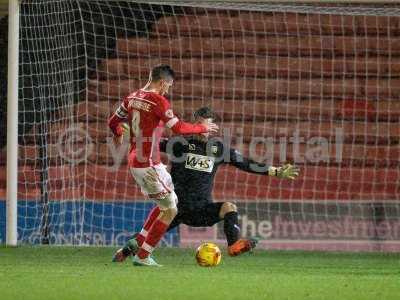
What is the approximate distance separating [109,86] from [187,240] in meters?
2.93

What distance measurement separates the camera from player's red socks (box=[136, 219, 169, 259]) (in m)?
8.09

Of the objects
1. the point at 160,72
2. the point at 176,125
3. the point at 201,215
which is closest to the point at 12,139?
the point at 201,215

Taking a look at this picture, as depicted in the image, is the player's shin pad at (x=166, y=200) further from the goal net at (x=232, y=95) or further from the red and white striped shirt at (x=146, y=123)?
the goal net at (x=232, y=95)

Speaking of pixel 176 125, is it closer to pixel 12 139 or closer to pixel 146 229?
pixel 146 229

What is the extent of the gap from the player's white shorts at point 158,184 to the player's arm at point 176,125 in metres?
0.41

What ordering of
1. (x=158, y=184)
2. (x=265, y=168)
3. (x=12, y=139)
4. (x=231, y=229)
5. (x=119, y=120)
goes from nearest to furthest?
(x=158, y=184)
(x=119, y=120)
(x=231, y=229)
(x=265, y=168)
(x=12, y=139)

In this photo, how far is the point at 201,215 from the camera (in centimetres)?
883

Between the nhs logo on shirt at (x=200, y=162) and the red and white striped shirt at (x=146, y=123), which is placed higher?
the red and white striped shirt at (x=146, y=123)

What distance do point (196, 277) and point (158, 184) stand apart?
4.09 ft

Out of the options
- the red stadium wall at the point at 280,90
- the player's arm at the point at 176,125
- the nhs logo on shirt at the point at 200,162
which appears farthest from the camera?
the red stadium wall at the point at 280,90

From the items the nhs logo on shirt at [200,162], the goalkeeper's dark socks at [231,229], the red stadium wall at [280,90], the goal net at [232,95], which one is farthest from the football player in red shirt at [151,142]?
the red stadium wall at [280,90]

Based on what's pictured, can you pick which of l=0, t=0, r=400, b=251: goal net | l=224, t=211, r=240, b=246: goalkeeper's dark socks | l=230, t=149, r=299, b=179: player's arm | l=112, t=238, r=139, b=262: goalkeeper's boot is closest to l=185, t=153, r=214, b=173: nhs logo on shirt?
l=230, t=149, r=299, b=179: player's arm

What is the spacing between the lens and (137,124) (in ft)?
26.5

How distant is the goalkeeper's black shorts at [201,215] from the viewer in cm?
875
